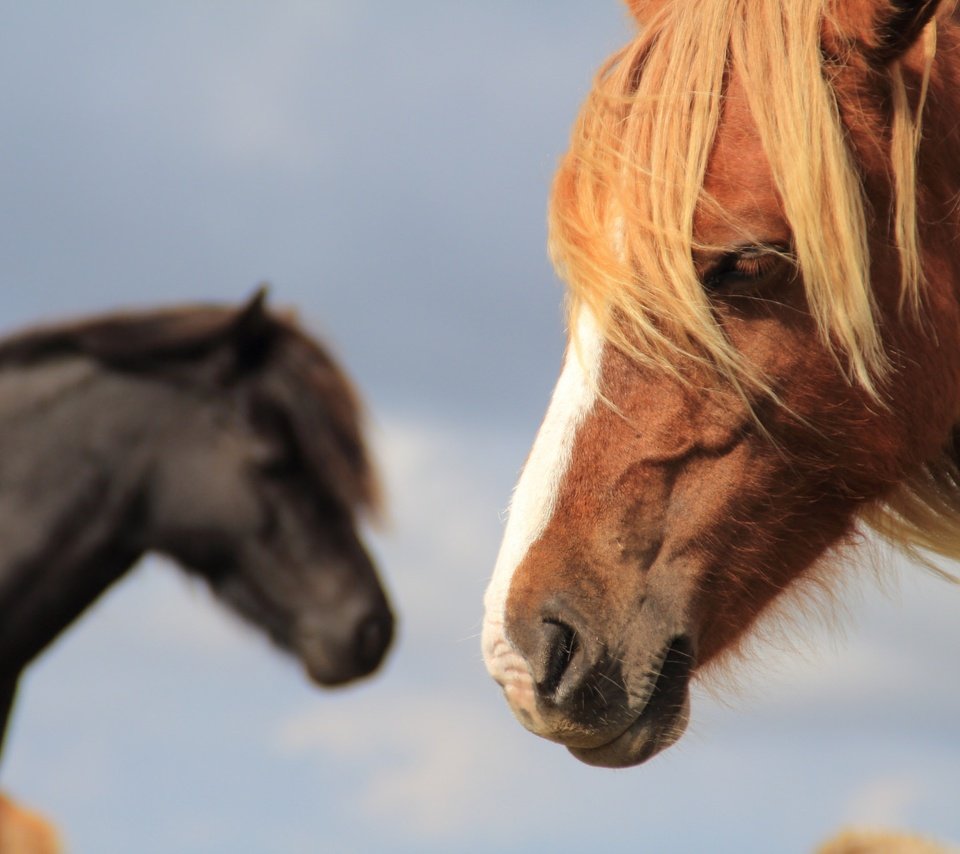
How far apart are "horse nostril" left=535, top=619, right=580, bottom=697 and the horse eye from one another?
58 cm

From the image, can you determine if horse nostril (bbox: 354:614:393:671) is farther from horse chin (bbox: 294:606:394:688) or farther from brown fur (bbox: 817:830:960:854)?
brown fur (bbox: 817:830:960:854)

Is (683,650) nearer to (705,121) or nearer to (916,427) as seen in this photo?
(916,427)

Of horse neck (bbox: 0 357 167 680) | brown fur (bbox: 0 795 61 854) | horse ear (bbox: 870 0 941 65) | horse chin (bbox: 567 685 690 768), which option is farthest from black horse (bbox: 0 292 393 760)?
brown fur (bbox: 0 795 61 854)

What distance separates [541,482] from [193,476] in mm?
1492

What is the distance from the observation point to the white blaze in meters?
1.77

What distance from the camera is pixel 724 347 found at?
1824 millimetres

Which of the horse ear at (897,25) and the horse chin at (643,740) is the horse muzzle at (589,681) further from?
the horse ear at (897,25)

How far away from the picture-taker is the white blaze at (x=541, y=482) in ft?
5.79

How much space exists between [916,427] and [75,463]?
201 cm

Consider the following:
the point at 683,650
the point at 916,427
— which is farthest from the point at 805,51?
the point at 683,650

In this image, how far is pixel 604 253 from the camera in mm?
1930

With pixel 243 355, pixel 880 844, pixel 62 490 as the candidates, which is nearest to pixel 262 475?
pixel 243 355

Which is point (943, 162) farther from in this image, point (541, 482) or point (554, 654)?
point (554, 654)

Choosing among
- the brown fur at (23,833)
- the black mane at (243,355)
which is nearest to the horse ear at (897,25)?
the black mane at (243,355)
